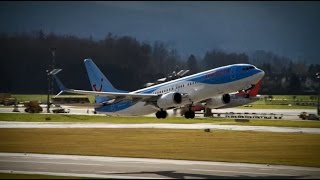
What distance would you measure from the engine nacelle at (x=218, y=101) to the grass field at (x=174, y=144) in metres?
6.25

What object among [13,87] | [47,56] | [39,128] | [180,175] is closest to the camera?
[180,175]

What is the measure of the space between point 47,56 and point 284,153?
11593 cm

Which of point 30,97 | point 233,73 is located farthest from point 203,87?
point 30,97

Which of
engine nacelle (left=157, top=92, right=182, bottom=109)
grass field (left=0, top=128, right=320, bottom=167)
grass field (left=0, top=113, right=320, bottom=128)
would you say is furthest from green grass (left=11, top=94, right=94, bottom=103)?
engine nacelle (left=157, top=92, right=182, bottom=109)

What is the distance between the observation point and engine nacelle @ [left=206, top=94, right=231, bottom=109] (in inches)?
2571

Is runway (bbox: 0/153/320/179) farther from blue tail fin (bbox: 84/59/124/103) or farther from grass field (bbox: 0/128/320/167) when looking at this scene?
blue tail fin (bbox: 84/59/124/103)

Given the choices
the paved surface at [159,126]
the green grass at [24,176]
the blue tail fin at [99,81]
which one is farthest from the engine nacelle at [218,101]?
the paved surface at [159,126]

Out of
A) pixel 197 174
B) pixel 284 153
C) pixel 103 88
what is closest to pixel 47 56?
pixel 103 88

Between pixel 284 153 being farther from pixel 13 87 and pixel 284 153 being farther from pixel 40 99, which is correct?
pixel 40 99

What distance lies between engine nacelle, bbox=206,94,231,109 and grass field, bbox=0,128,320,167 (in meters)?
6.25

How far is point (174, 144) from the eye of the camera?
82.2 metres

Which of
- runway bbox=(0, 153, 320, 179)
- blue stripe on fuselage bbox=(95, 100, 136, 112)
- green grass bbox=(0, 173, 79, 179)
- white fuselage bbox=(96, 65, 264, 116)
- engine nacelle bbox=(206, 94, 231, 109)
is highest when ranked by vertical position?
white fuselage bbox=(96, 65, 264, 116)

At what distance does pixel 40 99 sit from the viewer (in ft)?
585

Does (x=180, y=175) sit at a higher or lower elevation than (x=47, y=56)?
lower
